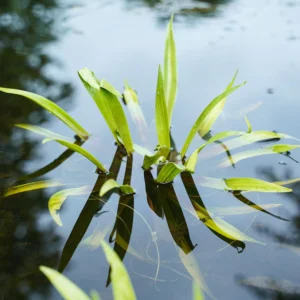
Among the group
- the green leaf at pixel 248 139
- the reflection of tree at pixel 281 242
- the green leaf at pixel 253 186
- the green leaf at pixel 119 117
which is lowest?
the reflection of tree at pixel 281 242

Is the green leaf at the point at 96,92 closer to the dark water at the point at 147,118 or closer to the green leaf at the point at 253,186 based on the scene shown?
the dark water at the point at 147,118

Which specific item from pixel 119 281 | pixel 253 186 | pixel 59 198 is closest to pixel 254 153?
pixel 253 186

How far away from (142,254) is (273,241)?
28cm

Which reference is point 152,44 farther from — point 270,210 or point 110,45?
point 270,210

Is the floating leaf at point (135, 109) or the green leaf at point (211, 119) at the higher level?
the floating leaf at point (135, 109)

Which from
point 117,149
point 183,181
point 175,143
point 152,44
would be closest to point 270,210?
point 183,181

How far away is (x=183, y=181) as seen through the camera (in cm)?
110

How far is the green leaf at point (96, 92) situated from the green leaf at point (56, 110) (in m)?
0.10

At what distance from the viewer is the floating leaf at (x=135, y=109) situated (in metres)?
1.28

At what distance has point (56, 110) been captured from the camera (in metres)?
1.17

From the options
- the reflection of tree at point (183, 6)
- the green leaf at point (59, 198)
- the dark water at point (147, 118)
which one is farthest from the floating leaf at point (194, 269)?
the reflection of tree at point (183, 6)

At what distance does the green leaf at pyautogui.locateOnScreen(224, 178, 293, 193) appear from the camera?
99 centimetres

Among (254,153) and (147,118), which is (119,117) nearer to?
(147,118)

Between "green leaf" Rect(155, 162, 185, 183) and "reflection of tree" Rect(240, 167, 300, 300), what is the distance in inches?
8.9
